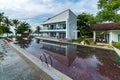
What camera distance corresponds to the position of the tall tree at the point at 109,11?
32.3 metres

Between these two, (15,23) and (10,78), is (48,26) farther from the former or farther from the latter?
(10,78)

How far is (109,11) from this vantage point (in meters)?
32.9

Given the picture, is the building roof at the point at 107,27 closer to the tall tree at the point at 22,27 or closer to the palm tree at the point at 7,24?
the tall tree at the point at 22,27

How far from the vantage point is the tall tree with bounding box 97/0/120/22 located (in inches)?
1272

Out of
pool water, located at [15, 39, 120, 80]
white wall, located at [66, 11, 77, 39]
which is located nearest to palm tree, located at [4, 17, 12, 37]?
white wall, located at [66, 11, 77, 39]

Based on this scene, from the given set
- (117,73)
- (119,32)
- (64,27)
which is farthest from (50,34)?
(117,73)

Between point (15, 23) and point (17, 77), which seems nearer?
point (17, 77)

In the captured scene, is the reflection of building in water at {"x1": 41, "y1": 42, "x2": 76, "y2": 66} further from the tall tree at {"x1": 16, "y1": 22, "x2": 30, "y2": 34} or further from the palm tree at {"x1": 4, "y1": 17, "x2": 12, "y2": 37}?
the palm tree at {"x1": 4, "y1": 17, "x2": 12, "y2": 37}

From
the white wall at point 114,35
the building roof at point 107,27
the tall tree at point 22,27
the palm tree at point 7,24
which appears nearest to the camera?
the building roof at point 107,27

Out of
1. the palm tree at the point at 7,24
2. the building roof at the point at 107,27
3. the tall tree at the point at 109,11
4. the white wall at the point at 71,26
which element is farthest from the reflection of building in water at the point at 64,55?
the palm tree at the point at 7,24

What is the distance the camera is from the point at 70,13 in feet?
140

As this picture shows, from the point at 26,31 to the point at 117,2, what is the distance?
4496 cm

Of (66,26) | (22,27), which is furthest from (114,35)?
(22,27)

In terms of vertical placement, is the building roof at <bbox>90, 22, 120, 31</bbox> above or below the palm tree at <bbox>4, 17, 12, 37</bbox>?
below
